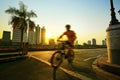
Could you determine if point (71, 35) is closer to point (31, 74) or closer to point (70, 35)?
point (70, 35)

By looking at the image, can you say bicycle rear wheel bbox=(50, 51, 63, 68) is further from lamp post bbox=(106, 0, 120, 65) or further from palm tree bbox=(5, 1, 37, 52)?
palm tree bbox=(5, 1, 37, 52)

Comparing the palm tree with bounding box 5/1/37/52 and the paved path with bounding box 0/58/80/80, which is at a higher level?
the palm tree with bounding box 5/1/37/52

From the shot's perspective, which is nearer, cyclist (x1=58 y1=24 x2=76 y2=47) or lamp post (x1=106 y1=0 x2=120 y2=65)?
lamp post (x1=106 y1=0 x2=120 y2=65)

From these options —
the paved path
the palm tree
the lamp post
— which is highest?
the palm tree

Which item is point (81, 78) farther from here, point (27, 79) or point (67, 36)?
point (67, 36)

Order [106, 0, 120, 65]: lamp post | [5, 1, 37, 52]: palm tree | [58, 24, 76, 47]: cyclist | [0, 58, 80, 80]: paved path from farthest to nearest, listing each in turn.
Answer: [5, 1, 37, 52]: palm tree < [58, 24, 76, 47]: cyclist < [106, 0, 120, 65]: lamp post < [0, 58, 80, 80]: paved path

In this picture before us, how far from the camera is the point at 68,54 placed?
7.55 metres

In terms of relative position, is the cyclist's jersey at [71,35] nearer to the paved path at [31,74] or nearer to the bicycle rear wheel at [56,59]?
Result: the bicycle rear wheel at [56,59]

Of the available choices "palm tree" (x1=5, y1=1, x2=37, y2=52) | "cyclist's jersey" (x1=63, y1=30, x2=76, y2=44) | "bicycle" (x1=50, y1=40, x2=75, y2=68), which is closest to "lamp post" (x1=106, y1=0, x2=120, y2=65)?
"cyclist's jersey" (x1=63, y1=30, x2=76, y2=44)

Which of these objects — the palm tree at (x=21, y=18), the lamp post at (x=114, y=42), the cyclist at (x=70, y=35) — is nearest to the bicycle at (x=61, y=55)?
the cyclist at (x=70, y=35)

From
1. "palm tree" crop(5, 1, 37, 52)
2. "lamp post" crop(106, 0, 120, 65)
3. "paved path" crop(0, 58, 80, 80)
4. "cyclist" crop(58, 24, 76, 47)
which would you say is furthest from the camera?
Result: "palm tree" crop(5, 1, 37, 52)

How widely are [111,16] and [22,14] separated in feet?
91.3

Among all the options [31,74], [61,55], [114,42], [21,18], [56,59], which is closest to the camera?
[31,74]

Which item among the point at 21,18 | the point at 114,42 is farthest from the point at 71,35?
the point at 21,18
